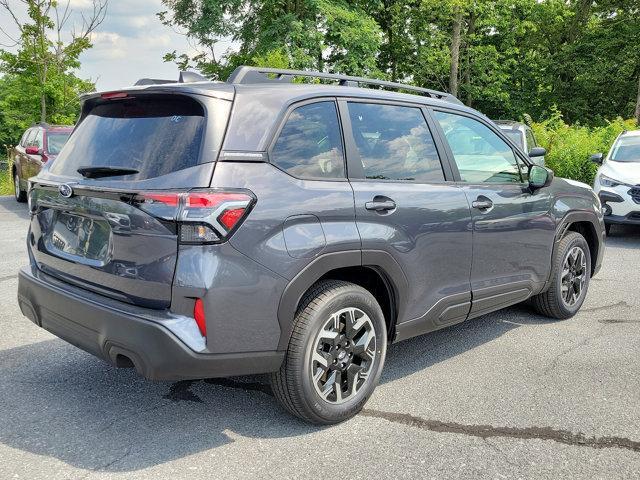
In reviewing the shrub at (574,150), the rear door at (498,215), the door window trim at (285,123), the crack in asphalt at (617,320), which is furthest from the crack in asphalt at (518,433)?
the shrub at (574,150)

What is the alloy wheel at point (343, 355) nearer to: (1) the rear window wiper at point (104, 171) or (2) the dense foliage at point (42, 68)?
(1) the rear window wiper at point (104, 171)

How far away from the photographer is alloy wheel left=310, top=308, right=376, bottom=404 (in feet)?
11.0

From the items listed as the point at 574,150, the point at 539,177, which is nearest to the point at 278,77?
the point at 539,177

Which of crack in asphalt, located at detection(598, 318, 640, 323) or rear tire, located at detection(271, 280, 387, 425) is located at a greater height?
rear tire, located at detection(271, 280, 387, 425)

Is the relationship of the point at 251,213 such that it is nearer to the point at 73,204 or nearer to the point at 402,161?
the point at 73,204

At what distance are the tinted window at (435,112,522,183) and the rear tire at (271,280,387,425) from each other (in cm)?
136

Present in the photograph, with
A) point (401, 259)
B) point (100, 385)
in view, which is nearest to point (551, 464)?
point (401, 259)

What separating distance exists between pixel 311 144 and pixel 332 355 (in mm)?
1127

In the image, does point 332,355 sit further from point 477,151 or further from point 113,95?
point 477,151

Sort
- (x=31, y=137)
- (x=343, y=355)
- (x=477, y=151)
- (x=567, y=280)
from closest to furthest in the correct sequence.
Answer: (x=343, y=355)
(x=477, y=151)
(x=567, y=280)
(x=31, y=137)

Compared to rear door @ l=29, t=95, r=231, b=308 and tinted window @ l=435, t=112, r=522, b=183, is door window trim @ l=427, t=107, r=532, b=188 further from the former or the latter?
rear door @ l=29, t=95, r=231, b=308

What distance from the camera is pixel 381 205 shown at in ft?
11.7

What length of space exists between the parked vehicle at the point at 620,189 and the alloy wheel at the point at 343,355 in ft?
24.2

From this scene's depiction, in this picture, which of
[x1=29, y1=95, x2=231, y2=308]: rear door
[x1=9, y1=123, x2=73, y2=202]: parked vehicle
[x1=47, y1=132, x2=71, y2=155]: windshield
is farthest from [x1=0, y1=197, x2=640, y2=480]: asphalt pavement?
[x1=47, y1=132, x2=71, y2=155]: windshield
